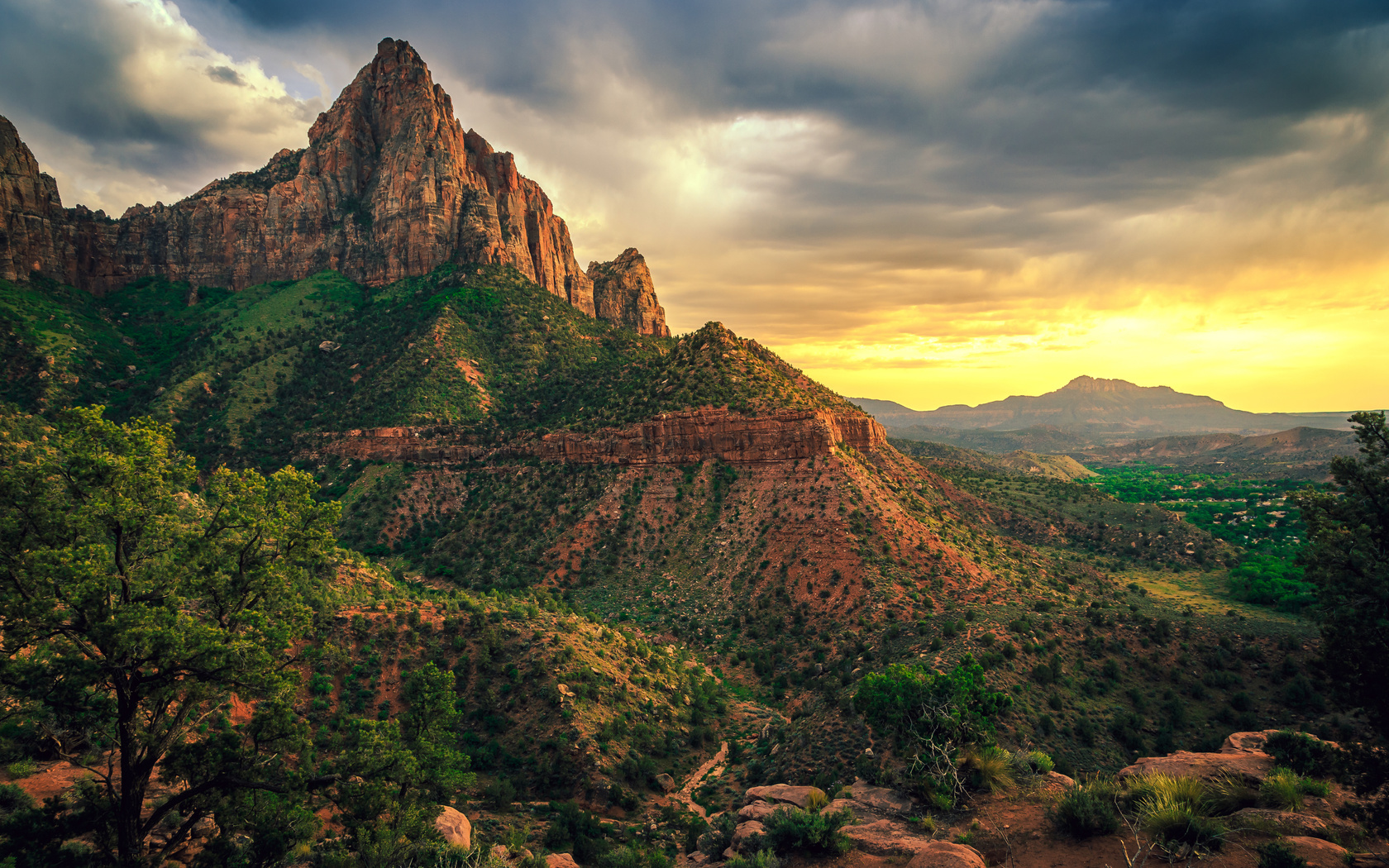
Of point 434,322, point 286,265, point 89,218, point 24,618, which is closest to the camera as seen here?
point 24,618

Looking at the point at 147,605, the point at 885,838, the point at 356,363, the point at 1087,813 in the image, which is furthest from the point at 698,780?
the point at 356,363

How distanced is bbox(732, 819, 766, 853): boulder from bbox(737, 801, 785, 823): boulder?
0.56m

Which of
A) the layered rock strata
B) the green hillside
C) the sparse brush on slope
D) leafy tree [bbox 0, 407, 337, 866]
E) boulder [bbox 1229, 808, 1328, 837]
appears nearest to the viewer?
leafy tree [bbox 0, 407, 337, 866]

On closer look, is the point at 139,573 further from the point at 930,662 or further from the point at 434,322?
the point at 434,322

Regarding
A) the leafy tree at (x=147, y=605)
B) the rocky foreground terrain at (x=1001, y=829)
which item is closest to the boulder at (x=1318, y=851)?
the rocky foreground terrain at (x=1001, y=829)

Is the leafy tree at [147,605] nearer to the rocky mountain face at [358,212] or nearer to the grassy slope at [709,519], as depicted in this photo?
the grassy slope at [709,519]

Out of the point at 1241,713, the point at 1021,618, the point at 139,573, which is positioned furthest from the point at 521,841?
the point at 1241,713

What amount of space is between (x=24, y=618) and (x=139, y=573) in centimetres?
205

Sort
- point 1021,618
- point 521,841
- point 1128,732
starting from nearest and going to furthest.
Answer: point 521,841 → point 1128,732 → point 1021,618

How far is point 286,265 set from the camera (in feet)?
413

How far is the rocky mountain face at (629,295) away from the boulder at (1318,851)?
488ft

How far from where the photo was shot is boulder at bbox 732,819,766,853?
1922 cm

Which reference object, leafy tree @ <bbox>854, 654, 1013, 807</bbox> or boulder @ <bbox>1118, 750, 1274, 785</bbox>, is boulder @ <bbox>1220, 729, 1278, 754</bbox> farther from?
leafy tree @ <bbox>854, 654, 1013, 807</bbox>

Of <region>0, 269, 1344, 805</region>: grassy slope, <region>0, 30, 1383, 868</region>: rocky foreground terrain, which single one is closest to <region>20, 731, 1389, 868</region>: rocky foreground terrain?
<region>0, 30, 1383, 868</region>: rocky foreground terrain
